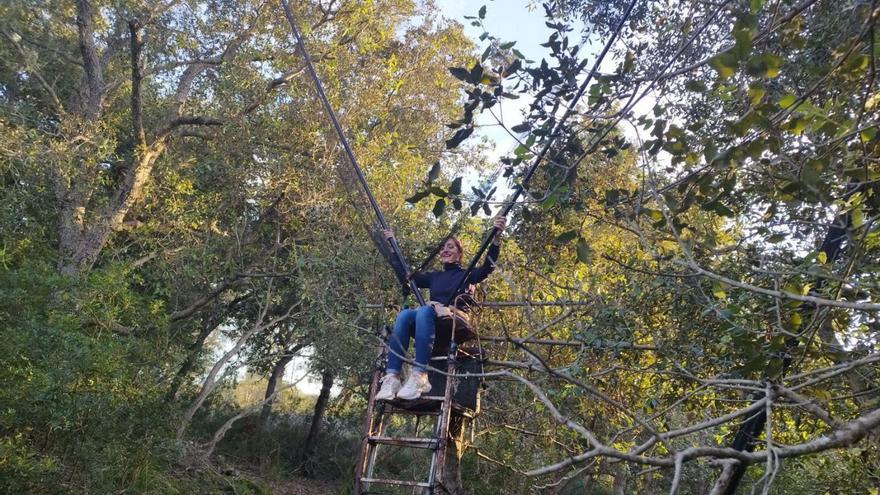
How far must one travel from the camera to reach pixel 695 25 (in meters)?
3.21

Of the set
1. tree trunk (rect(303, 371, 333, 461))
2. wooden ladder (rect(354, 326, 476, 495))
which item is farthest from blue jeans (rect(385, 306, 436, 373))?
tree trunk (rect(303, 371, 333, 461))

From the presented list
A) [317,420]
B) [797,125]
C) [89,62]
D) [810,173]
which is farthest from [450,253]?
[317,420]

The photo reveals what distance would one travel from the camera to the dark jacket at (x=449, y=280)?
11.7 ft

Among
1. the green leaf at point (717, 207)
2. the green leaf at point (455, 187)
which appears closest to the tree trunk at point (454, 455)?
the green leaf at point (455, 187)

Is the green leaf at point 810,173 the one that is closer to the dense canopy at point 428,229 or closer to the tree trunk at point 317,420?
the dense canopy at point 428,229

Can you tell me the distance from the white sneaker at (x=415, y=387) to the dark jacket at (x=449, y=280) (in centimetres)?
45

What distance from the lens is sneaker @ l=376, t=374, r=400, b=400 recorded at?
3311 mm

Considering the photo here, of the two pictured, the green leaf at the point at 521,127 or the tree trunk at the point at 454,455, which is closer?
the green leaf at the point at 521,127

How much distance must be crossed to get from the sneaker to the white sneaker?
0.17 ft

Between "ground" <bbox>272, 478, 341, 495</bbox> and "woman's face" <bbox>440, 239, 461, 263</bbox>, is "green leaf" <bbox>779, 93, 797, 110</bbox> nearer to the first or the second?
"woman's face" <bbox>440, 239, 461, 263</bbox>

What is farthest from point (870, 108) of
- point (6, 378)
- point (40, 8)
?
point (40, 8)

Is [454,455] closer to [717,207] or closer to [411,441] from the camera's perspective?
[411,441]

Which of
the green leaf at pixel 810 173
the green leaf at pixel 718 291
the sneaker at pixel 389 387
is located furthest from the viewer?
the sneaker at pixel 389 387

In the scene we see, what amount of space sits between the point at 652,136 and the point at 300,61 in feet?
17.8
